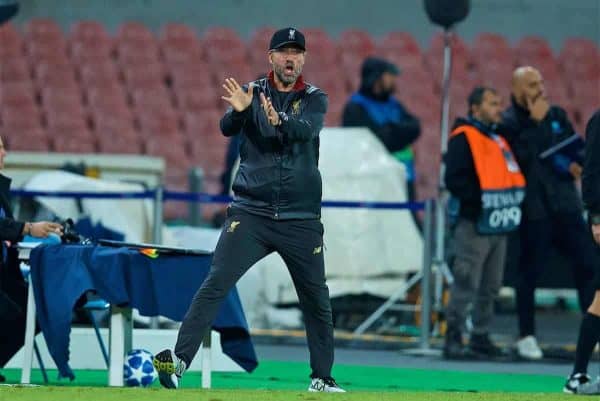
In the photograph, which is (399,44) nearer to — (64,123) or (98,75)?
(98,75)

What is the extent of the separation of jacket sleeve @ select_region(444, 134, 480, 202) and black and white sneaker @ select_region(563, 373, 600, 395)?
298 centimetres

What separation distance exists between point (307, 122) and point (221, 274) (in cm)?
92

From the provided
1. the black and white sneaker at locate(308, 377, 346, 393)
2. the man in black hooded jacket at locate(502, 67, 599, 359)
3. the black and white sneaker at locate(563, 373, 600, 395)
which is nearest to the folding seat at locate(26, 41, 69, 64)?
the man in black hooded jacket at locate(502, 67, 599, 359)

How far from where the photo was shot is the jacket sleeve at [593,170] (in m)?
8.94

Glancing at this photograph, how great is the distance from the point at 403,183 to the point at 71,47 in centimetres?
712

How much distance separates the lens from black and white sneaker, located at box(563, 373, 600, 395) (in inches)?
356

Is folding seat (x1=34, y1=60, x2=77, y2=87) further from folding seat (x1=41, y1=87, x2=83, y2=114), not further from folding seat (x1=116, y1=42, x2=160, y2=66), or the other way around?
folding seat (x1=116, y1=42, x2=160, y2=66)

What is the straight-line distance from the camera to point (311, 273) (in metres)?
8.41

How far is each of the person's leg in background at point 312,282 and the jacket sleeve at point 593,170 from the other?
1.62 metres

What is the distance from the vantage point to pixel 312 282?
842 centimetres

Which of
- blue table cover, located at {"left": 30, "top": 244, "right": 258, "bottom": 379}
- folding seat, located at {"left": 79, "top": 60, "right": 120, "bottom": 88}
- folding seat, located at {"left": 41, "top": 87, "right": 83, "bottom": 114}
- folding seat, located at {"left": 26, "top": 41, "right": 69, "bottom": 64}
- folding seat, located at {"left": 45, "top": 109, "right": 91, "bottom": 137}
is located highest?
folding seat, located at {"left": 26, "top": 41, "right": 69, "bottom": 64}

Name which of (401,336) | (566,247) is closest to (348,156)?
(401,336)

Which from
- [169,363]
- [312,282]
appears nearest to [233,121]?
[312,282]

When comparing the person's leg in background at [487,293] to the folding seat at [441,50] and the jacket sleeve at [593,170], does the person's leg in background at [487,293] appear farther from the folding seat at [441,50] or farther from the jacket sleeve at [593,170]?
the folding seat at [441,50]
